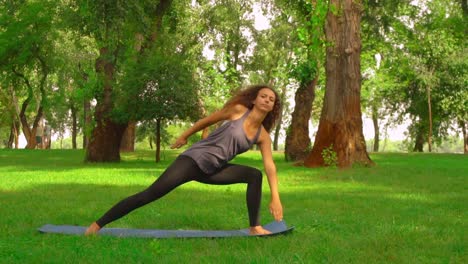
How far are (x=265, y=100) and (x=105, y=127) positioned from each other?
21.9 metres

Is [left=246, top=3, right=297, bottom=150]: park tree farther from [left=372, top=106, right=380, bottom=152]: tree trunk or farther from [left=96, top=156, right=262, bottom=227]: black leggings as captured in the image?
[left=96, top=156, right=262, bottom=227]: black leggings

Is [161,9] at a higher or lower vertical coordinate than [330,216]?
higher

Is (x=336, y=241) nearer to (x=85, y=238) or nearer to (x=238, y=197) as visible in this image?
(x=85, y=238)

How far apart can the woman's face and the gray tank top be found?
277 millimetres

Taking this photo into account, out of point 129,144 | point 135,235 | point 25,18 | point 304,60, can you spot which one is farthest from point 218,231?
point 129,144

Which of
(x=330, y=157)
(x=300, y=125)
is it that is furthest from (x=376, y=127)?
(x=330, y=157)

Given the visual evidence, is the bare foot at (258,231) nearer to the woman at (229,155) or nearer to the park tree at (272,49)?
the woman at (229,155)

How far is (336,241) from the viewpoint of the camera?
689 cm

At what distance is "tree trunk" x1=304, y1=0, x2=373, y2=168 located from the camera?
21.2 metres

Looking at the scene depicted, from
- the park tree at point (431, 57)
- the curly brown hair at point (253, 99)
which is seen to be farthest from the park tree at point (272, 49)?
the curly brown hair at point (253, 99)

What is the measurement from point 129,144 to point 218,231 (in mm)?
37585

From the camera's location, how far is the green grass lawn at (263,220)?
605cm

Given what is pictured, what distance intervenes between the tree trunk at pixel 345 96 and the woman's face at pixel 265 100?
14.2m

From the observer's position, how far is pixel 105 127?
28281 millimetres
